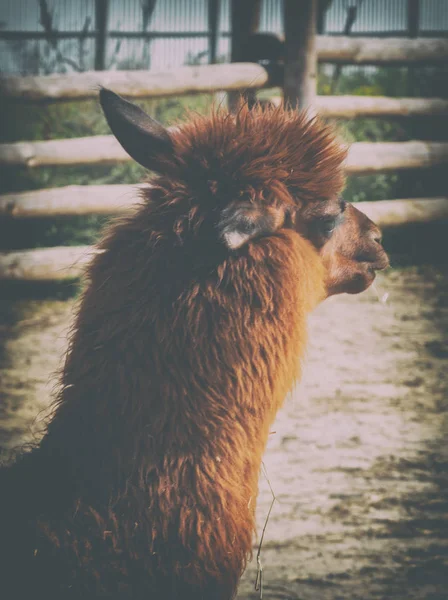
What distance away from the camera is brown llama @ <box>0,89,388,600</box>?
1.59 meters

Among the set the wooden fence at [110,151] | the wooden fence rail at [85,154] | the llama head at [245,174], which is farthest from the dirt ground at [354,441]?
the llama head at [245,174]

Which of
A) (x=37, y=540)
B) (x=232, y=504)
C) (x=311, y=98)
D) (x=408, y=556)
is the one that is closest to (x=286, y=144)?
(x=232, y=504)

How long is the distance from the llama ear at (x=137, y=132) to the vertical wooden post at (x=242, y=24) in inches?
145

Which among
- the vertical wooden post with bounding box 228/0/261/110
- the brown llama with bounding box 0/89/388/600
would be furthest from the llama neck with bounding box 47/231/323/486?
the vertical wooden post with bounding box 228/0/261/110

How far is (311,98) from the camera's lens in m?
5.31

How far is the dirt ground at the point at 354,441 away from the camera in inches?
110

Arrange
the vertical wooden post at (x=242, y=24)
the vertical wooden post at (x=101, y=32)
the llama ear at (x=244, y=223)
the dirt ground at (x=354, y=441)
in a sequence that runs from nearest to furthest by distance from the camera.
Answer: the llama ear at (x=244, y=223) → the dirt ground at (x=354, y=441) → the vertical wooden post at (x=242, y=24) → the vertical wooden post at (x=101, y=32)

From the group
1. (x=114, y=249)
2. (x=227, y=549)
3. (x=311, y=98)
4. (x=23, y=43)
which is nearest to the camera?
(x=227, y=549)

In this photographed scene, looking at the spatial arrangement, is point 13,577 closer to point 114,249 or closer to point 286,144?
point 114,249

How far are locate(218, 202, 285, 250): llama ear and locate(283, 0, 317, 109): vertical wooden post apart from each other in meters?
3.67

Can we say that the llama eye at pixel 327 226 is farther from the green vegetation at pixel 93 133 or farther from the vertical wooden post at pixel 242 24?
the vertical wooden post at pixel 242 24

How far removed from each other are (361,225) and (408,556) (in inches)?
58.9

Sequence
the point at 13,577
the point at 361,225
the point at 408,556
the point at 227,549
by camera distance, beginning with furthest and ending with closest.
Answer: the point at 408,556 → the point at 361,225 → the point at 227,549 → the point at 13,577

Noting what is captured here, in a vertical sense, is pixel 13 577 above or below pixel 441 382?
above
